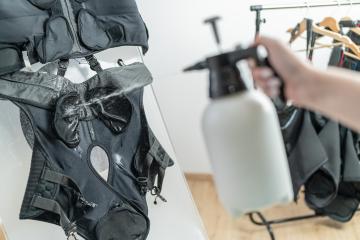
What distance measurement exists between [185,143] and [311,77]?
177 centimetres

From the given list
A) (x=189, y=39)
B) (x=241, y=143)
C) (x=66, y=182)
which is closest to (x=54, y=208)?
(x=66, y=182)

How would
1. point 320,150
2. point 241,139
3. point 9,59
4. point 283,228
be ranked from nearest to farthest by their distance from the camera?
point 241,139
point 9,59
point 320,150
point 283,228

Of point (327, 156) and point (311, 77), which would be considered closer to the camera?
point (311, 77)

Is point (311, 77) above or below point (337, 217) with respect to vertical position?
above

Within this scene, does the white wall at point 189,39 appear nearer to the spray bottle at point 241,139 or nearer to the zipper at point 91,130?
the zipper at point 91,130

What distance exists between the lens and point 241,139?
1.42 feet

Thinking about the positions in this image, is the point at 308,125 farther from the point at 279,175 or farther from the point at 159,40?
the point at 159,40

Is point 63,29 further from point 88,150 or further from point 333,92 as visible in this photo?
point 333,92

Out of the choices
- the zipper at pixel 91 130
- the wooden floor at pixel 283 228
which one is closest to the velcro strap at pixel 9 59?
the zipper at pixel 91 130

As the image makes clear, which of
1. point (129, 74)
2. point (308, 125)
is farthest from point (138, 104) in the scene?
point (308, 125)

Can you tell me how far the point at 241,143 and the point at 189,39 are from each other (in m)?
1.51

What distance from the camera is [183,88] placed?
79.9 inches

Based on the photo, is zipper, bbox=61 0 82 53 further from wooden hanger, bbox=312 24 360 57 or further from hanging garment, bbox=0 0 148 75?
wooden hanger, bbox=312 24 360 57

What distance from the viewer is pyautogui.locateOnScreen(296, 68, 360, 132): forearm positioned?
1.50 feet
